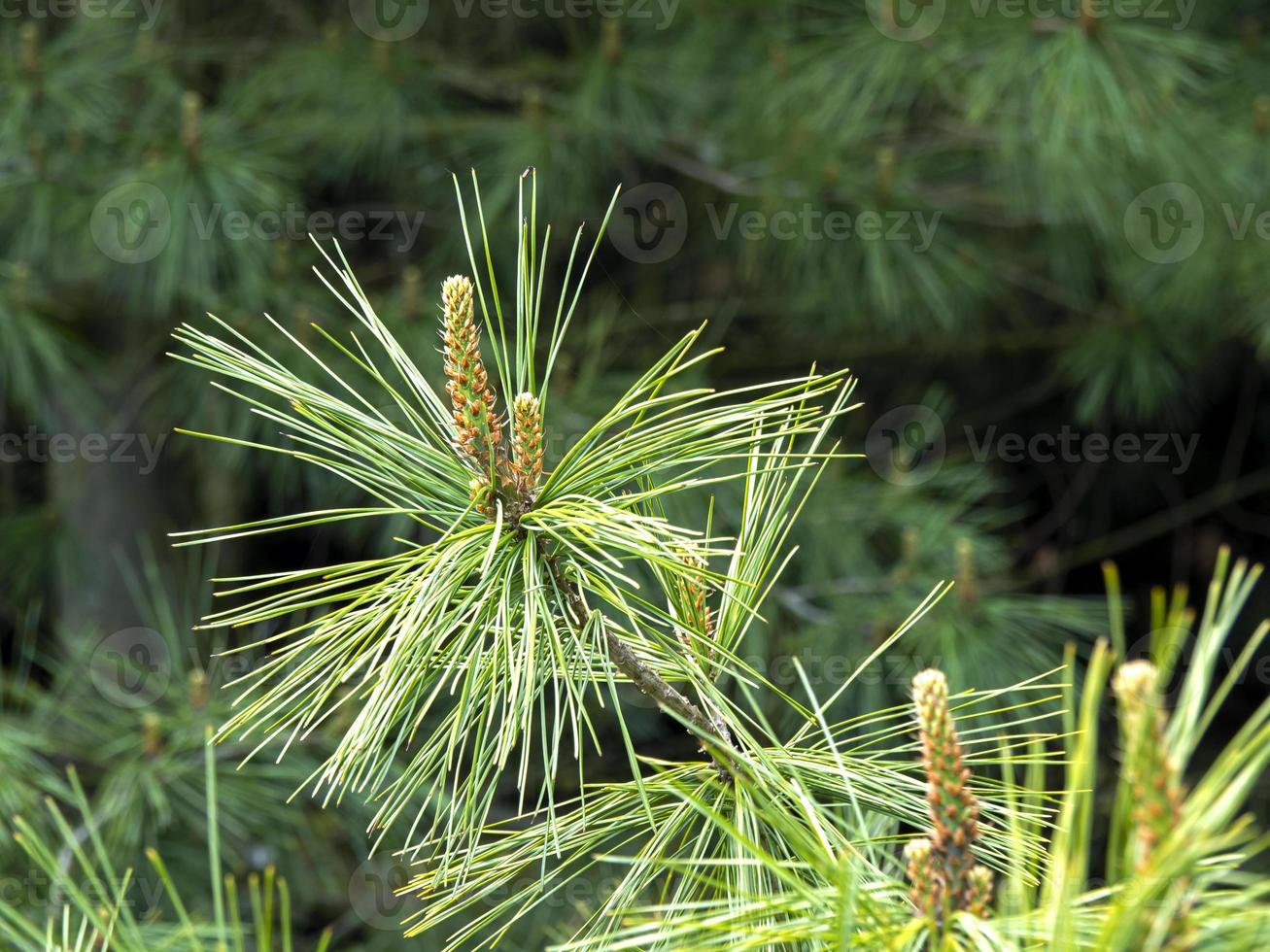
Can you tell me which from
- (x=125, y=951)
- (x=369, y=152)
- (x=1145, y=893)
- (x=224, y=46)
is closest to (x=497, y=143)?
(x=369, y=152)

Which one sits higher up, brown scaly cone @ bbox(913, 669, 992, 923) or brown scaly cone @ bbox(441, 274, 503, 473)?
brown scaly cone @ bbox(441, 274, 503, 473)

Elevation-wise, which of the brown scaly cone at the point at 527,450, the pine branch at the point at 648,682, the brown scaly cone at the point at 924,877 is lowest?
the brown scaly cone at the point at 924,877

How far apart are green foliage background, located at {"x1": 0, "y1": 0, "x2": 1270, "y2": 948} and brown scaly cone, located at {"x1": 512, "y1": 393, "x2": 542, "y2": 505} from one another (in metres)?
0.78

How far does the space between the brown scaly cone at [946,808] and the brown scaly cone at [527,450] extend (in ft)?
0.56

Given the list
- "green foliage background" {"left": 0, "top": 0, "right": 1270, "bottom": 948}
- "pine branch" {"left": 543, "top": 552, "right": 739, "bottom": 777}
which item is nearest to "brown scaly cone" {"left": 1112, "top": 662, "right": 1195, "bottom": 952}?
"pine branch" {"left": 543, "top": 552, "right": 739, "bottom": 777}

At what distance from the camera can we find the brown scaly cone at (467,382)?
41 cm

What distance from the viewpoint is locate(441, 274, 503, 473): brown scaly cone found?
41 cm

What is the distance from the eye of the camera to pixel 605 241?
193cm

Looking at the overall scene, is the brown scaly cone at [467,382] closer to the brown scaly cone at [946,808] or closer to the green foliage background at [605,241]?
the brown scaly cone at [946,808]

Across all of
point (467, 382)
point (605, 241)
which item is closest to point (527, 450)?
point (467, 382)

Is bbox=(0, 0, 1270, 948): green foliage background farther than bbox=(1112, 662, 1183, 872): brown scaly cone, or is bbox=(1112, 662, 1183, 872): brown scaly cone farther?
bbox=(0, 0, 1270, 948): green foliage background

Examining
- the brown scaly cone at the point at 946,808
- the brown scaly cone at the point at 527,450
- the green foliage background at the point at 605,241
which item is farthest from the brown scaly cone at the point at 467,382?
the green foliage background at the point at 605,241

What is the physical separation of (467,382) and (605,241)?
5.06ft

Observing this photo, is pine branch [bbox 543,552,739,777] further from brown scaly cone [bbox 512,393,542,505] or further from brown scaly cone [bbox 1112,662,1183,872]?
brown scaly cone [bbox 1112,662,1183,872]
